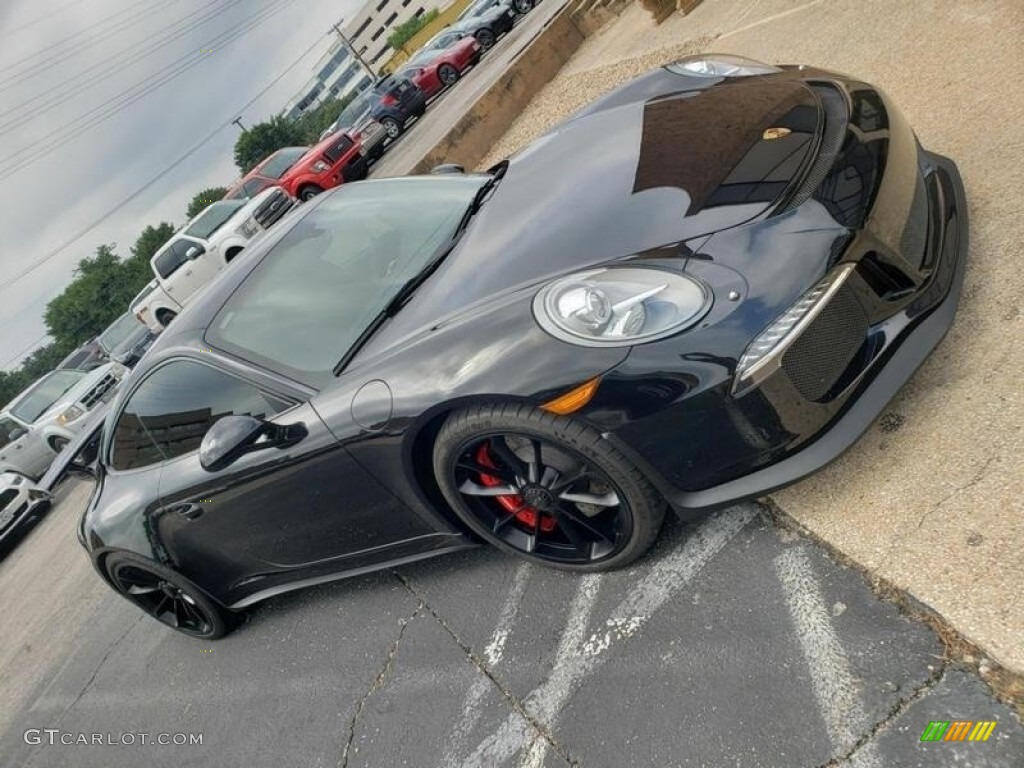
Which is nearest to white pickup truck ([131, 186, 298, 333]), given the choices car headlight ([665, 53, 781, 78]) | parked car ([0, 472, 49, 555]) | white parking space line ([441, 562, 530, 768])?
parked car ([0, 472, 49, 555])

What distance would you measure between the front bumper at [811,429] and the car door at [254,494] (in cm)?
106

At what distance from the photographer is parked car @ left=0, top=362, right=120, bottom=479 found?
35.7 ft

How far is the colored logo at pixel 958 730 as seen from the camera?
1629 mm

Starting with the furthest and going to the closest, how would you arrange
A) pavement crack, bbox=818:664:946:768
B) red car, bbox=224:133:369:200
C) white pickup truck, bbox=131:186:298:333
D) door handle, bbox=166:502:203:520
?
red car, bbox=224:133:369:200 < white pickup truck, bbox=131:186:298:333 < door handle, bbox=166:502:203:520 < pavement crack, bbox=818:664:946:768

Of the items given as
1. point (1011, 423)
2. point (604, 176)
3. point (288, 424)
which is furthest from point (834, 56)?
point (288, 424)

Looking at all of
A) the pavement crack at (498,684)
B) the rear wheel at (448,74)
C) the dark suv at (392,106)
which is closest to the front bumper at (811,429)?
the pavement crack at (498,684)

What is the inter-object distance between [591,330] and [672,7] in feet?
26.5

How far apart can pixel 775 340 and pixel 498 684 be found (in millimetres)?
1537

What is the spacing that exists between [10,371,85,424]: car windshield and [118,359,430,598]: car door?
33.3 ft

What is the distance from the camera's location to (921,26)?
462cm

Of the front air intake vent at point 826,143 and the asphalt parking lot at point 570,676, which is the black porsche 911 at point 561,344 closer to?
the front air intake vent at point 826,143

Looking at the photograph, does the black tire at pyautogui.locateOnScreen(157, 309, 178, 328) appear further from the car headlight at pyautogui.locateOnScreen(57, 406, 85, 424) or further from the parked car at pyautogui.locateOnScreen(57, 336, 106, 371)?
the car headlight at pyautogui.locateOnScreen(57, 406, 85, 424)

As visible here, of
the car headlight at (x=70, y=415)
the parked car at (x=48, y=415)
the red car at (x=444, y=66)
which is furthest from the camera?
the red car at (x=444, y=66)

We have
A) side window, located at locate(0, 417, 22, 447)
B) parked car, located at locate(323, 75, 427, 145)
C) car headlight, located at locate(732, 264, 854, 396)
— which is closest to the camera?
car headlight, located at locate(732, 264, 854, 396)
